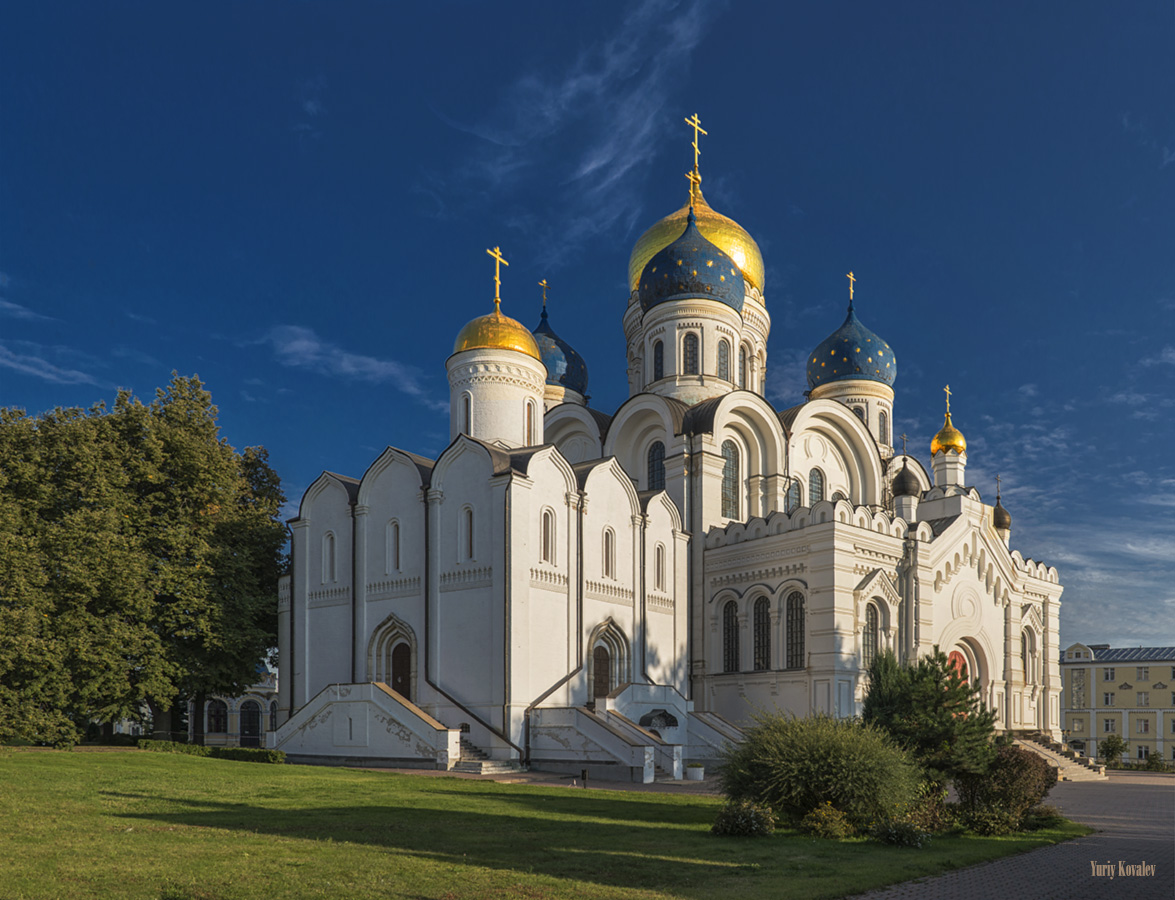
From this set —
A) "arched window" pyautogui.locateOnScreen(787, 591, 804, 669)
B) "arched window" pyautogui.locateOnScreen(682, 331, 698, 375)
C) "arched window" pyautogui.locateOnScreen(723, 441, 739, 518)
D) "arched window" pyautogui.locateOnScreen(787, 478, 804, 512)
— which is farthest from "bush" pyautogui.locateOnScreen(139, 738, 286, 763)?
"arched window" pyautogui.locateOnScreen(682, 331, 698, 375)

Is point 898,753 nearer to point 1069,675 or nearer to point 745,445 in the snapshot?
point 745,445

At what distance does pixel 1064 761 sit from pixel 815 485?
10551 millimetres

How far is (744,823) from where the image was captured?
11.8 m

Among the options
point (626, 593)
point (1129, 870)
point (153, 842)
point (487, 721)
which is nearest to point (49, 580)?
point (487, 721)

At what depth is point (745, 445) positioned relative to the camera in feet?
101

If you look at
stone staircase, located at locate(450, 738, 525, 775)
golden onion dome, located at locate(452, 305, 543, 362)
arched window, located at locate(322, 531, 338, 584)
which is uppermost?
golden onion dome, located at locate(452, 305, 543, 362)

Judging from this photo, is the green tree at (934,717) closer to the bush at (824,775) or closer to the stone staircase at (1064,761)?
the bush at (824,775)

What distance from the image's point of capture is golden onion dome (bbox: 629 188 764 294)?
36.9m

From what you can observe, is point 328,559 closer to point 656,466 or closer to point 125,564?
point 125,564

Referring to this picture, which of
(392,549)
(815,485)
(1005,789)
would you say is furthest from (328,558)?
(1005,789)

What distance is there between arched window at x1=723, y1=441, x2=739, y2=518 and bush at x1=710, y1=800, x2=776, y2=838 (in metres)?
18.3

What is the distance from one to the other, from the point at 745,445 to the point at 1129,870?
2076cm

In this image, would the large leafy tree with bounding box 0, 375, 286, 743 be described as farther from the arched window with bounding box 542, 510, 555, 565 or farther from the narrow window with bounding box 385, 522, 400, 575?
the arched window with bounding box 542, 510, 555, 565

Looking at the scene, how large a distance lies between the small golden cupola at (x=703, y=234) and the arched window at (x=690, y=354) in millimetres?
5543
